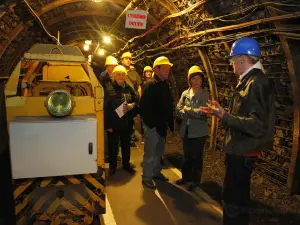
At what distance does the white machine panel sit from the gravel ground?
2.74 meters

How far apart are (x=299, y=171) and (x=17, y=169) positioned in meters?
4.42

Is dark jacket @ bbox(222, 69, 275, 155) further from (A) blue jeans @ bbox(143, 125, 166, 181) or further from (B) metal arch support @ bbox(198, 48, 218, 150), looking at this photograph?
(B) metal arch support @ bbox(198, 48, 218, 150)

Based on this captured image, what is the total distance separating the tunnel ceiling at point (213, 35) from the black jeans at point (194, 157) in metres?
1.51

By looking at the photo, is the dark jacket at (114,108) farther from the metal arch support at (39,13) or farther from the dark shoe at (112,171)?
the metal arch support at (39,13)

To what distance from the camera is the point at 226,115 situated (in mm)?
2984

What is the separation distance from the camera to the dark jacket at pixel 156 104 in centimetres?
523

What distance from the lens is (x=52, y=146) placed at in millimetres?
3283

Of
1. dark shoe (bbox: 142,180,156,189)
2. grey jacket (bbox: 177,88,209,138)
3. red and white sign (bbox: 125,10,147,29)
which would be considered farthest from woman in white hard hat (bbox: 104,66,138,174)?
red and white sign (bbox: 125,10,147,29)

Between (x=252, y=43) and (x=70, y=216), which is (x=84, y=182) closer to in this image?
(x=70, y=216)

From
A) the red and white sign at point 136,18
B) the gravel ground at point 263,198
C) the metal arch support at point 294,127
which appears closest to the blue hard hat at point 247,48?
the metal arch support at point 294,127

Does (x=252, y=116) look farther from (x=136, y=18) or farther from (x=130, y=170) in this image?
(x=136, y=18)

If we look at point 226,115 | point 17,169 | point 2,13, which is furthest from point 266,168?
point 2,13

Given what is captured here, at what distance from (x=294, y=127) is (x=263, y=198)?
138 cm


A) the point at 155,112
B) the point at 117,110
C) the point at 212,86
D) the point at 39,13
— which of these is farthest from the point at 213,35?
the point at 39,13
